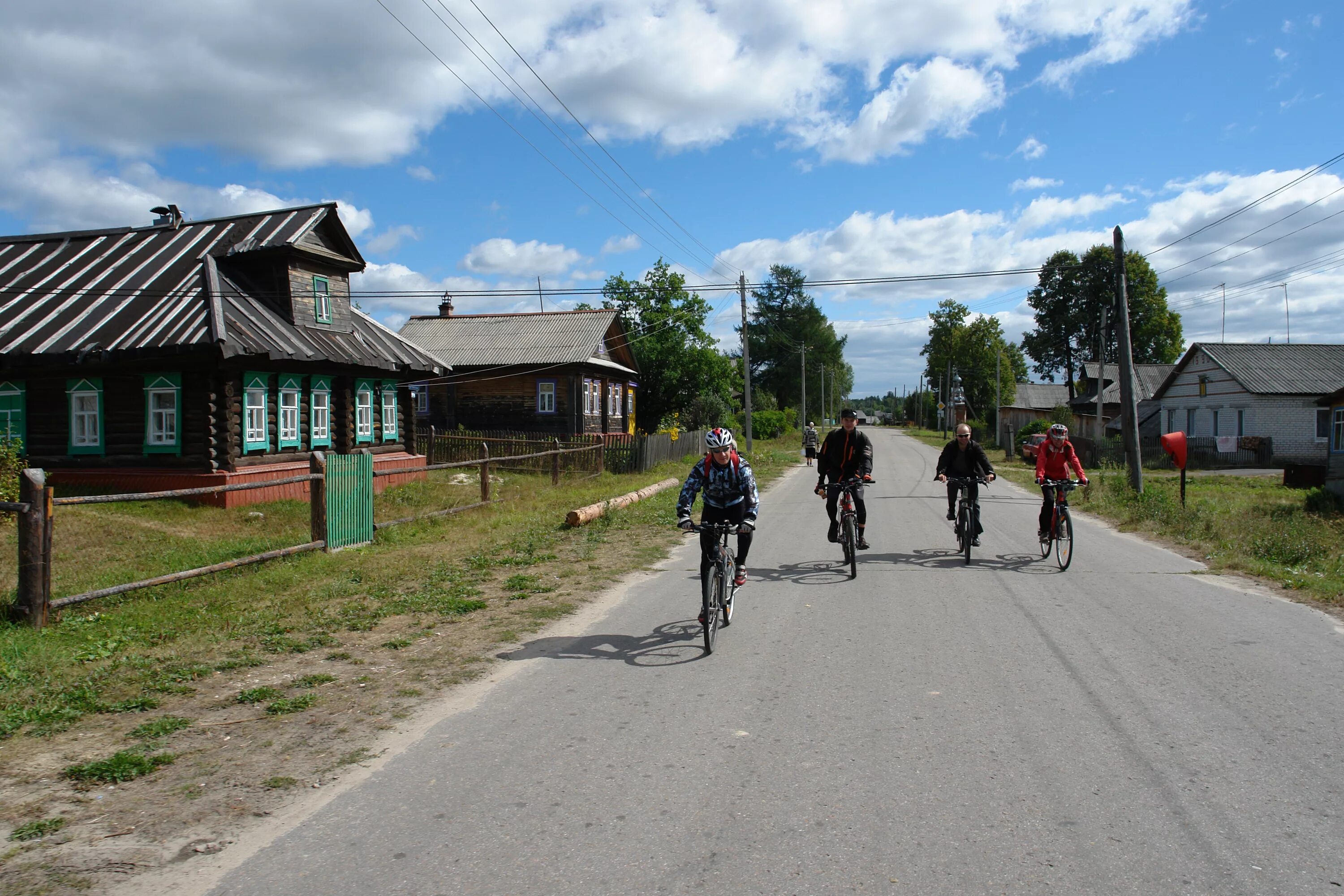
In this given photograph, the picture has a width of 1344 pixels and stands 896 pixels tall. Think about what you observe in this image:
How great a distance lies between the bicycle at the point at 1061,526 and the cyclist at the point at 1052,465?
0.17 ft

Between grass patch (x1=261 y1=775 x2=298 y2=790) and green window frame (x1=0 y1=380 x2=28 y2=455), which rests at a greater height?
green window frame (x1=0 y1=380 x2=28 y2=455)

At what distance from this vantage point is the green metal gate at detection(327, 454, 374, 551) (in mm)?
11000

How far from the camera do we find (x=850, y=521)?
966 cm

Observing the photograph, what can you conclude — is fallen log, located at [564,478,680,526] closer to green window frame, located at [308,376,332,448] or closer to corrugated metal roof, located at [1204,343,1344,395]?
green window frame, located at [308,376,332,448]

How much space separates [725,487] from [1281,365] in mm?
42772

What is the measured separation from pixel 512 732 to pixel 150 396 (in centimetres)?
1579

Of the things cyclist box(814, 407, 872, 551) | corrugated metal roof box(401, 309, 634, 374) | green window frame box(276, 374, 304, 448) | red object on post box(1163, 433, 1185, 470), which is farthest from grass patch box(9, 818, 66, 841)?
corrugated metal roof box(401, 309, 634, 374)

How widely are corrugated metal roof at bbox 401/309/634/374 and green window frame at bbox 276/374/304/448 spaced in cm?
1417

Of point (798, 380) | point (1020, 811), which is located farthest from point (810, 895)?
point (798, 380)

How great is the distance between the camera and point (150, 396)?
56.7 ft

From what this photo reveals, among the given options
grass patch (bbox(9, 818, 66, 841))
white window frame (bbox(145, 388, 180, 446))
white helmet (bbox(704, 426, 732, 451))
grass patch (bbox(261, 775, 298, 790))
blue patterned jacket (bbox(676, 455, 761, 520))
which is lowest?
grass patch (bbox(261, 775, 298, 790))

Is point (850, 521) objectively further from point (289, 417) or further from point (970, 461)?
point (289, 417)

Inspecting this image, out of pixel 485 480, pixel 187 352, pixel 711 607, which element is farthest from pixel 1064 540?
pixel 187 352

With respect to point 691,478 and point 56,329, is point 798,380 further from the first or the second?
point 691,478
